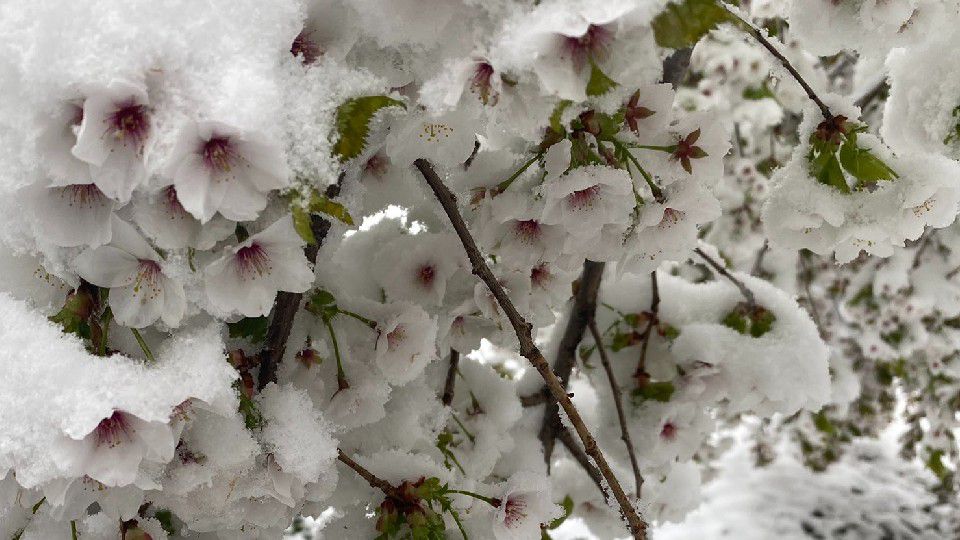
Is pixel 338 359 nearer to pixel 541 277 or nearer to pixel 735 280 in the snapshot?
pixel 541 277

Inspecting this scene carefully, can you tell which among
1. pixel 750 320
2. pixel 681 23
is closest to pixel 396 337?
pixel 681 23

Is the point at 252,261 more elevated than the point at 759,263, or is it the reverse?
the point at 759,263

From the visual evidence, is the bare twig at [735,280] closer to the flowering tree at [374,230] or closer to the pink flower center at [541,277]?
the flowering tree at [374,230]

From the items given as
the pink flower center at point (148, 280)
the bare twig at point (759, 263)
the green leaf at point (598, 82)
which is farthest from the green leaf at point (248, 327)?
the bare twig at point (759, 263)

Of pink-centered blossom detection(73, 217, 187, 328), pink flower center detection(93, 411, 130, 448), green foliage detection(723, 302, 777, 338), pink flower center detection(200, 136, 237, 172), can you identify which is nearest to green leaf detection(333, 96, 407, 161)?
pink flower center detection(200, 136, 237, 172)

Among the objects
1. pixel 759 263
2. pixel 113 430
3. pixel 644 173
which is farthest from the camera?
pixel 759 263

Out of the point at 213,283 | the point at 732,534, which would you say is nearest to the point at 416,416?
the point at 213,283
